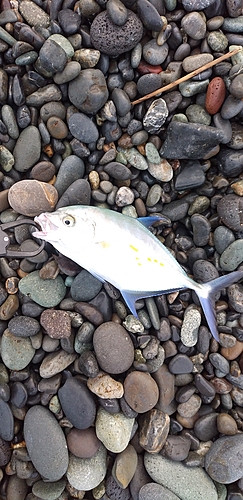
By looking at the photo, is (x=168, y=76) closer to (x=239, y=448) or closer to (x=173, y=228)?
(x=173, y=228)

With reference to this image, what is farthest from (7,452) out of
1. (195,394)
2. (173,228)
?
(173,228)

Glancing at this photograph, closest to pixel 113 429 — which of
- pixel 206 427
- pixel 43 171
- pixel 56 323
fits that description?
pixel 206 427

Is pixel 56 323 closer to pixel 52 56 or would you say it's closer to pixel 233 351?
pixel 233 351

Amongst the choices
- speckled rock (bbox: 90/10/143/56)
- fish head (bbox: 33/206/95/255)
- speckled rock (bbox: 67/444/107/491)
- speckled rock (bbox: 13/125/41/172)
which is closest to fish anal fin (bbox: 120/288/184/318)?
fish head (bbox: 33/206/95/255)

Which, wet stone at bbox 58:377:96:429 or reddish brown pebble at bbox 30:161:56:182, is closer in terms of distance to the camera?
wet stone at bbox 58:377:96:429

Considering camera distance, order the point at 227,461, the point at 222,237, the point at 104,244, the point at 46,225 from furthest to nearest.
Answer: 1. the point at 222,237
2. the point at 227,461
3. the point at 104,244
4. the point at 46,225

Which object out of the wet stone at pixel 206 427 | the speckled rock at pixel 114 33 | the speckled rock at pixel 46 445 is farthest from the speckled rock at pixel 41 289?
the speckled rock at pixel 114 33

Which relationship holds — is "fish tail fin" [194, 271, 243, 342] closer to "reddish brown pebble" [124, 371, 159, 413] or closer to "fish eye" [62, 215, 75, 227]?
"reddish brown pebble" [124, 371, 159, 413]
